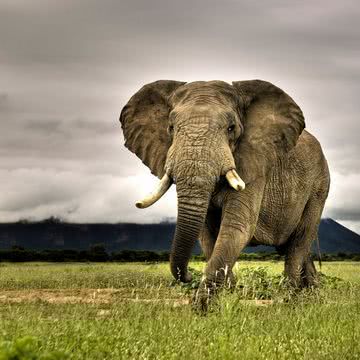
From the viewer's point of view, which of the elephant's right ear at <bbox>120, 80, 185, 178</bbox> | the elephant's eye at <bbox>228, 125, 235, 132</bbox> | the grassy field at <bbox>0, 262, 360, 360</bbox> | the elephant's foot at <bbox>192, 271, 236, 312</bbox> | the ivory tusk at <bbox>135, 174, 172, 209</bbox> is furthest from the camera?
the elephant's right ear at <bbox>120, 80, 185, 178</bbox>

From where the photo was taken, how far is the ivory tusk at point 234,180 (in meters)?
11.6

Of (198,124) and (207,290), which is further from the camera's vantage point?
(198,124)

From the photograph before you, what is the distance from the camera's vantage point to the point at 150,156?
45.3 feet

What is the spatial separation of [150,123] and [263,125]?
2.16 m

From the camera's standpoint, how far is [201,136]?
1173 cm

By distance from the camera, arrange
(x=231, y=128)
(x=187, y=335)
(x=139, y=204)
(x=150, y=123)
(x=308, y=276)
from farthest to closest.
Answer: (x=308, y=276) → (x=150, y=123) → (x=231, y=128) → (x=139, y=204) → (x=187, y=335)

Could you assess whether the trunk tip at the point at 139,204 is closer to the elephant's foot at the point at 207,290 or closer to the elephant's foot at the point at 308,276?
the elephant's foot at the point at 207,290

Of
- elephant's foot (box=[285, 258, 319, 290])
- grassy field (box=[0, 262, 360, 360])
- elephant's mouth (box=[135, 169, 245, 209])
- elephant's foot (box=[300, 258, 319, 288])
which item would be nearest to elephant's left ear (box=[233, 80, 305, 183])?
elephant's mouth (box=[135, 169, 245, 209])

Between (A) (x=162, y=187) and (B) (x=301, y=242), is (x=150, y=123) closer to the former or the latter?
(A) (x=162, y=187)

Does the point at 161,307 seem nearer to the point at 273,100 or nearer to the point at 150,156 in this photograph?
the point at 150,156

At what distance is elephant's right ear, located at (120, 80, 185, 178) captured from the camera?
44.6 ft

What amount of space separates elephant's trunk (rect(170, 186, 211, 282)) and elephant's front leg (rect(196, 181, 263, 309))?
0.45 m

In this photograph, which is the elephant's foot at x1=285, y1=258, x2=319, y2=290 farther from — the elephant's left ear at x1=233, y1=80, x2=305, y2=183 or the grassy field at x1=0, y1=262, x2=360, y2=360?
the grassy field at x1=0, y1=262, x2=360, y2=360

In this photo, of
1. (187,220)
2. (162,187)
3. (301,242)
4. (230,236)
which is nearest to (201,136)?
(162,187)
